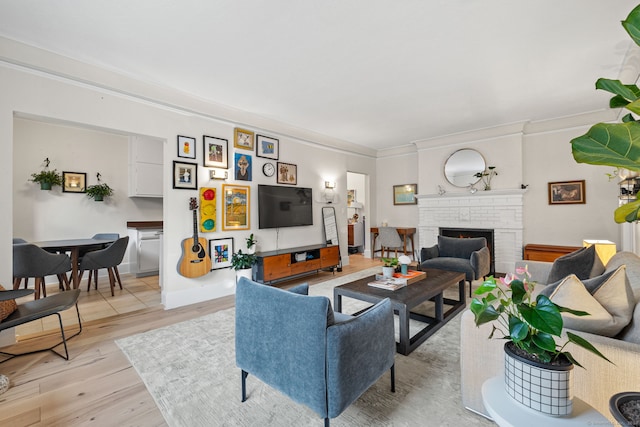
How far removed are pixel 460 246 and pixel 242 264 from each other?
10.7ft

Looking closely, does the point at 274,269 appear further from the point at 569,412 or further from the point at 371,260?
the point at 569,412

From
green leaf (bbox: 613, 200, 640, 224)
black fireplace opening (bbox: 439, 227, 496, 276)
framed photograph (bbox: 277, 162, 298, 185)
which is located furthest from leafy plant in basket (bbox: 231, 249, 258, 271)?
black fireplace opening (bbox: 439, 227, 496, 276)

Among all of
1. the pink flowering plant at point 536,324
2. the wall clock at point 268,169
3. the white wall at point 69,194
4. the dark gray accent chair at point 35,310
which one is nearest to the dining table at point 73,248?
the white wall at point 69,194

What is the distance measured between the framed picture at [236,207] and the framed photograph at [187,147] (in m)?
0.60

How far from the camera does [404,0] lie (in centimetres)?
206

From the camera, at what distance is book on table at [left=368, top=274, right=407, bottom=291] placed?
2665mm

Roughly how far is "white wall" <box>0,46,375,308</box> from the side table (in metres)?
3.52

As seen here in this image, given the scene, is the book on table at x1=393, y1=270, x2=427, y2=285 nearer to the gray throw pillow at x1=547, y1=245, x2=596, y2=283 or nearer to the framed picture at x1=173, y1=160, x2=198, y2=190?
the gray throw pillow at x1=547, y1=245, x2=596, y2=283

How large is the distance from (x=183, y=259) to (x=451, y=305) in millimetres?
3357

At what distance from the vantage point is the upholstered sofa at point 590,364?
1.17m

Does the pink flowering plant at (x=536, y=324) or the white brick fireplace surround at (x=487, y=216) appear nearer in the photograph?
the pink flowering plant at (x=536, y=324)

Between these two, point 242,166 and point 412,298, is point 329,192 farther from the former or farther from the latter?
point 412,298

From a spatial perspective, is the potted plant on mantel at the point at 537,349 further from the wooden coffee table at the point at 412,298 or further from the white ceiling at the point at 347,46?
the white ceiling at the point at 347,46

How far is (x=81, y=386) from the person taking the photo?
1962mm
